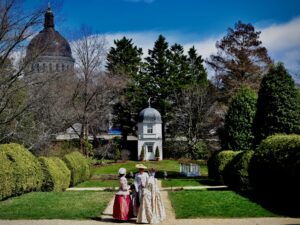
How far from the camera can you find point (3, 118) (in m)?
23.2

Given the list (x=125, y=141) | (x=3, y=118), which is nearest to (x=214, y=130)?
(x=125, y=141)

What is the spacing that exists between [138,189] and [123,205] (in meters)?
0.61

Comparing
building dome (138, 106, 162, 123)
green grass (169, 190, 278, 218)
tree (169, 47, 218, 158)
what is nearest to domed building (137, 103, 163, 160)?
building dome (138, 106, 162, 123)

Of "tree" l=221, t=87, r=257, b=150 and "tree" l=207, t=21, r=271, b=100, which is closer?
"tree" l=221, t=87, r=257, b=150

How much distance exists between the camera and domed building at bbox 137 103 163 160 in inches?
1956

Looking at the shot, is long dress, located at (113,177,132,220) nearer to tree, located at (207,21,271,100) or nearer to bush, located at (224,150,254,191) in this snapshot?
bush, located at (224,150,254,191)

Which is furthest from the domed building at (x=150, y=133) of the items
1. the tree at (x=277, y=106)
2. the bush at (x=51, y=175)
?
the tree at (x=277, y=106)

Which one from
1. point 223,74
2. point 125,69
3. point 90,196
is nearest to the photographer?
point 90,196

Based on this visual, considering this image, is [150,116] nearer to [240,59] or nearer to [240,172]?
[240,59]

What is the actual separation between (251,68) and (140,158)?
53.8 ft

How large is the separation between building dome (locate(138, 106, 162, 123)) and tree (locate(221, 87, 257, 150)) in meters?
25.6

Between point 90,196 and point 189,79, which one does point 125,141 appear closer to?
point 189,79

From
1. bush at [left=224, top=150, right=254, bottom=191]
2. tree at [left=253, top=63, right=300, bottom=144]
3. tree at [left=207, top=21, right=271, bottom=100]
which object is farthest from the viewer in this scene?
tree at [left=207, top=21, right=271, bottom=100]

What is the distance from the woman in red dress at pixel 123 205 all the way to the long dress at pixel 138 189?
0.59 feet
